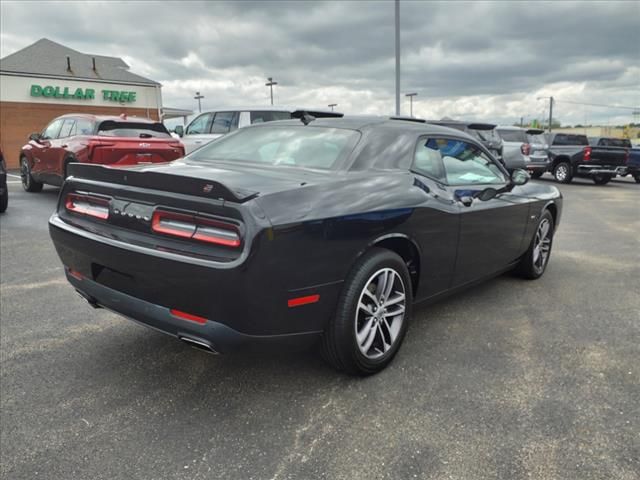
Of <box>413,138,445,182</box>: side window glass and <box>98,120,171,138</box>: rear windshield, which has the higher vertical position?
<box>98,120,171,138</box>: rear windshield

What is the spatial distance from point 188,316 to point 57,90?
27660 mm

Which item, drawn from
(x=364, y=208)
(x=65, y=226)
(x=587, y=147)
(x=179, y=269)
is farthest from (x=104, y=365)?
(x=587, y=147)

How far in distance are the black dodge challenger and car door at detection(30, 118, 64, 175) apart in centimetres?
736

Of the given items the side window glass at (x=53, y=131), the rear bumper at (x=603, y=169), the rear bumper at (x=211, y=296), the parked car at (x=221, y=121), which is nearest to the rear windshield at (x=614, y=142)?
the rear bumper at (x=603, y=169)

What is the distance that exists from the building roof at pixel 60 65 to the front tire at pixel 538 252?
2659cm

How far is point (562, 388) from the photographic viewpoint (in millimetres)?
2898

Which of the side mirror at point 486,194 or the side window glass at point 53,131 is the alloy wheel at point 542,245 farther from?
the side window glass at point 53,131

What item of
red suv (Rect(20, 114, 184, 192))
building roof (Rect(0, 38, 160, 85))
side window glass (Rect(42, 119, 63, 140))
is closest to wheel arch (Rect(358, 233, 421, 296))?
red suv (Rect(20, 114, 184, 192))

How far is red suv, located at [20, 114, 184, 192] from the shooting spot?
28.0 feet

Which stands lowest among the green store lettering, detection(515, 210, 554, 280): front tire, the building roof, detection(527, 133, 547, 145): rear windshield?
detection(515, 210, 554, 280): front tire

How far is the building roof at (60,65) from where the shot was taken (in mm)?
25828

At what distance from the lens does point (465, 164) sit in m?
4.01

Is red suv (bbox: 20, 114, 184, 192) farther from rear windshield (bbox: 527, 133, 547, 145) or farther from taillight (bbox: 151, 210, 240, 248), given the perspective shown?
rear windshield (bbox: 527, 133, 547, 145)

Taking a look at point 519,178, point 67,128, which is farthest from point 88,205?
point 67,128
